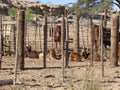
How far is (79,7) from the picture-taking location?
35656 millimetres

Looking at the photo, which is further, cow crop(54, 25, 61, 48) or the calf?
cow crop(54, 25, 61, 48)

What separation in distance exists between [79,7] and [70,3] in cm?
145

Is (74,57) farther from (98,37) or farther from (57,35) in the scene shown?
(57,35)

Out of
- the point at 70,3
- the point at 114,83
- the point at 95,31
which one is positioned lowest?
the point at 114,83

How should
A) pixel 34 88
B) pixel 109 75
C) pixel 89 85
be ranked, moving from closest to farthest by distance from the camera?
1. pixel 89 85
2. pixel 34 88
3. pixel 109 75

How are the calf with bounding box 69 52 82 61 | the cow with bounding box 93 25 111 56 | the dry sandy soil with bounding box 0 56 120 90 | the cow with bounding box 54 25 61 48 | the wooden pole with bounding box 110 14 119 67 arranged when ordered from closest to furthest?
the dry sandy soil with bounding box 0 56 120 90 → the wooden pole with bounding box 110 14 119 67 → the calf with bounding box 69 52 82 61 → the cow with bounding box 93 25 111 56 → the cow with bounding box 54 25 61 48

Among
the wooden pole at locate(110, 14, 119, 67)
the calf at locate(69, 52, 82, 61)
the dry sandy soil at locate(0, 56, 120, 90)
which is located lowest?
the dry sandy soil at locate(0, 56, 120, 90)

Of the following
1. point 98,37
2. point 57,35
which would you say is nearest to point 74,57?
point 98,37

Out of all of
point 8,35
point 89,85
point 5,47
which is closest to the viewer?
point 89,85

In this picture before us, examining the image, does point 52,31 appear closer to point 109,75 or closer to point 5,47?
point 5,47

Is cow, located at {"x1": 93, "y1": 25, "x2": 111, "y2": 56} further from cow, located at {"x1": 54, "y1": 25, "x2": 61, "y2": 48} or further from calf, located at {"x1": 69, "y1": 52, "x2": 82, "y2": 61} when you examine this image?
calf, located at {"x1": 69, "y1": 52, "x2": 82, "y2": 61}

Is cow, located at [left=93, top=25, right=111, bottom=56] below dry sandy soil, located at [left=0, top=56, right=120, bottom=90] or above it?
above

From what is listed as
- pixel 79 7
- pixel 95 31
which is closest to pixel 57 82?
pixel 95 31

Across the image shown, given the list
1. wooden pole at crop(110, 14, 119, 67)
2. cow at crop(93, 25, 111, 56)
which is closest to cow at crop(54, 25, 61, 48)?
cow at crop(93, 25, 111, 56)
